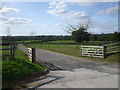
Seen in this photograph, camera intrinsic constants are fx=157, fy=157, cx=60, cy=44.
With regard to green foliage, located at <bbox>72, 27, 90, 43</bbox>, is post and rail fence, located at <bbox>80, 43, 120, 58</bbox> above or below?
below

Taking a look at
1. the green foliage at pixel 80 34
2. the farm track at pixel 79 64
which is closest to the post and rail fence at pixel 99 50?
the farm track at pixel 79 64

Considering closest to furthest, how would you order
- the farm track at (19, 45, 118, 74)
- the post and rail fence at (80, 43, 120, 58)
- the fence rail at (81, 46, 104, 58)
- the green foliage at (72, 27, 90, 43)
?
the farm track at (19, 45, 118, 74)
the post and rail fence at (80, 43, 120, 58)
the fence rail at (81, 46, 104, 58)
the green foliage at (72, 27, 90, 43)

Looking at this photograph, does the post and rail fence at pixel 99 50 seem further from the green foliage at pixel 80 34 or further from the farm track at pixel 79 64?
the green foliage at pixel 80 34

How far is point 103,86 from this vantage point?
5941mm

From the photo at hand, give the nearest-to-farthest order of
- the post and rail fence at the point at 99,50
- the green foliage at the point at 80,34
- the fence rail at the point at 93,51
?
the post and rail fence at the point at 99,50
the fence rail at the point at 93,51
the green foliage at the point at 80,34

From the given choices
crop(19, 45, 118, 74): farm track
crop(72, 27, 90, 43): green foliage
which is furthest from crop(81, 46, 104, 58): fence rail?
crop(72, 27, 90, 43): green foliage

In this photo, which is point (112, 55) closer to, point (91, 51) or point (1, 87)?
point (91, 51)

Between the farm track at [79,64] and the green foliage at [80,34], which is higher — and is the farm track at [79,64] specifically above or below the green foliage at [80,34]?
below

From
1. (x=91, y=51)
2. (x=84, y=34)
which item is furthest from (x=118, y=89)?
(x=84, y=34)

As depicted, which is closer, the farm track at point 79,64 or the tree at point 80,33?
the farm track at point 79,64

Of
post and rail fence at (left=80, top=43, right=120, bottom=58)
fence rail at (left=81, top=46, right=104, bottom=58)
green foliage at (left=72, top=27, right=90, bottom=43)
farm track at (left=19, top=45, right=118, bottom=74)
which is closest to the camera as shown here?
farm track at (left=19, top=45, right=118, bottom=74)

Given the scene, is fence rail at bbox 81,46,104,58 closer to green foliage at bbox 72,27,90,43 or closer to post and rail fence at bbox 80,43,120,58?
post and rail fence at bbox 80,43,120,58

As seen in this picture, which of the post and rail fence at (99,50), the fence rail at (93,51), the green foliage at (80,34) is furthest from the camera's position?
the green foliage at (80,34)

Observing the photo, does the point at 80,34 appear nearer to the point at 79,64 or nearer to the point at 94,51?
the point at 94,51
